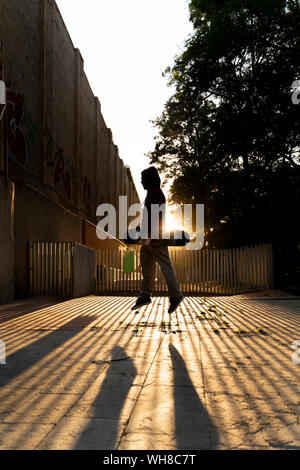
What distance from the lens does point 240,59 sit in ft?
53.8

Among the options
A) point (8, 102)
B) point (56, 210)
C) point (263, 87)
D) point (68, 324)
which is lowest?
point (68, 324)

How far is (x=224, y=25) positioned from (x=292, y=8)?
7.79ft

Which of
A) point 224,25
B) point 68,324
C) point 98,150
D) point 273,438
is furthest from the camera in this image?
point 98,150

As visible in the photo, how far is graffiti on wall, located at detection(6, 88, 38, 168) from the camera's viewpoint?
10309 mm

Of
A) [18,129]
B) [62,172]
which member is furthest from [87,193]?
[18,129]

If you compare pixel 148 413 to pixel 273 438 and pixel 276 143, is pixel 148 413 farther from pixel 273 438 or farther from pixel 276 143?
pixel 276 143

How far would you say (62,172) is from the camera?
1568 centimetres

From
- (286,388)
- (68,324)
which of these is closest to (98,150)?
(68,324)

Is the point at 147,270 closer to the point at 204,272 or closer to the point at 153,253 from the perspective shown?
the point at 153,253

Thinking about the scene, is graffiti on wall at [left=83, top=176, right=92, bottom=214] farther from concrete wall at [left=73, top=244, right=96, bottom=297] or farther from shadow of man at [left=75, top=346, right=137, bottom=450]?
shadow of man at [left=75, top=346, right=137, bottom=450]

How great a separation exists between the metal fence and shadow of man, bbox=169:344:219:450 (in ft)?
39.5

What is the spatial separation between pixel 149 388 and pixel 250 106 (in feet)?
45.9

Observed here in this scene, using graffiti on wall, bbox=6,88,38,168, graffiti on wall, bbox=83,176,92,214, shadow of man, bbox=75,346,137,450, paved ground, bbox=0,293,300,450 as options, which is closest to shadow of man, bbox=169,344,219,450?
paved ground, bbox=0,293,300,450

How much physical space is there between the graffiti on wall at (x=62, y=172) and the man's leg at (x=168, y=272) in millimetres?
9783
